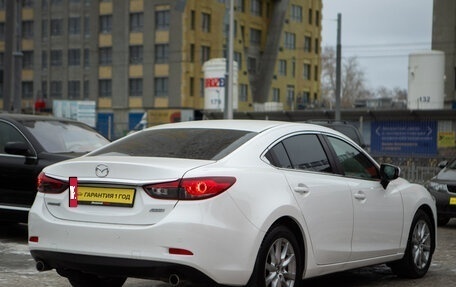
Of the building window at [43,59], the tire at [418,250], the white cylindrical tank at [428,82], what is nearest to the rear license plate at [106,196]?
the tire at [418,250]

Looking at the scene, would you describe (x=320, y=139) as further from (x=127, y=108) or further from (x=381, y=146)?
(x=127, y=108)

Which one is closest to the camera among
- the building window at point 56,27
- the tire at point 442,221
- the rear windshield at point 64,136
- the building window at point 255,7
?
the rear windshield at point 64,136

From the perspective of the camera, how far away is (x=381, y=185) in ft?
24.0

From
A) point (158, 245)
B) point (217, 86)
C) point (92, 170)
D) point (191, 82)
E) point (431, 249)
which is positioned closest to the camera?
point (158, 245)

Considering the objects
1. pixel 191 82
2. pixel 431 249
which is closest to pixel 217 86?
pixel 191 82

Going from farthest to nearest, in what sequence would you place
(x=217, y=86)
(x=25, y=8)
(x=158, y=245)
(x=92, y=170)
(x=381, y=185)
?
(x=25, y=8) → (x=217, y=86) → (x=381, y=185) → (x=92, y=170) → (x=158, y=245)

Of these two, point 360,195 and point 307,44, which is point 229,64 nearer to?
point 360,195

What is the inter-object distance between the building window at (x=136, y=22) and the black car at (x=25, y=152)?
6012 cm

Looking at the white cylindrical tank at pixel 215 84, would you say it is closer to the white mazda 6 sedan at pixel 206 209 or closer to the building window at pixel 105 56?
the building window at pixel 105 56

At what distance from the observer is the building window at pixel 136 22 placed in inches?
2744

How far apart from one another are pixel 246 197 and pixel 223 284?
646 mm

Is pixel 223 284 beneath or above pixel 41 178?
beneath

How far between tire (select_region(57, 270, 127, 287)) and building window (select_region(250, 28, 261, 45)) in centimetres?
7269

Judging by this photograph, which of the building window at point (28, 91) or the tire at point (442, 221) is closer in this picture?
the tire at point (442, 221)
